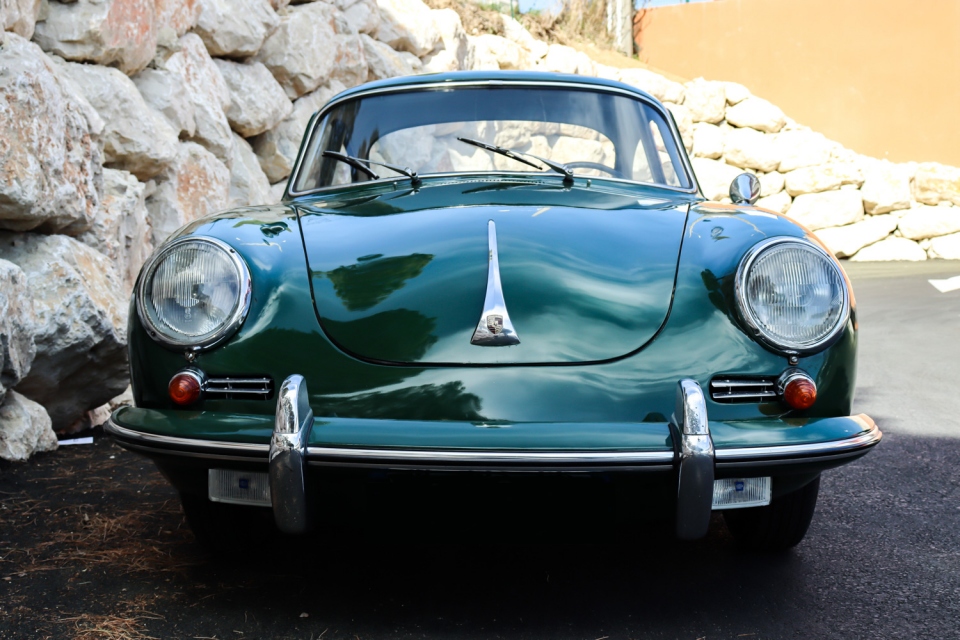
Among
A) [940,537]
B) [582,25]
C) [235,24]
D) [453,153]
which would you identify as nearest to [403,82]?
[453,153]

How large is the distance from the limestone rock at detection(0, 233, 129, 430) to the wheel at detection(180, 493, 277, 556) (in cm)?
141

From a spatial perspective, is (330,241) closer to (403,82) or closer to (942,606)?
(403,82)

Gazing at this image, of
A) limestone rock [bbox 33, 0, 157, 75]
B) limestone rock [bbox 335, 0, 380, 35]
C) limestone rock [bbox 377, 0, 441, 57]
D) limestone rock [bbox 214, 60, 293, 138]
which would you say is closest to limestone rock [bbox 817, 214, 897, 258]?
limestone rock [bbox 377, 0, 441, 57]

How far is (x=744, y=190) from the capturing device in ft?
10.4

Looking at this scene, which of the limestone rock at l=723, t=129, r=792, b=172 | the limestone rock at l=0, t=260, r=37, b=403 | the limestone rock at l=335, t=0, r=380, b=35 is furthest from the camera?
the limestone rock at l=723, t=129, r=792, b=172

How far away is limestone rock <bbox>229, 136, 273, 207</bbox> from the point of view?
6594mm

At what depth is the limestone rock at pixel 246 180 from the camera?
659 centimetres

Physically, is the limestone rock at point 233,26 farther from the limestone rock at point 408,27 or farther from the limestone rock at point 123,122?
the limestone rock at point 408,27

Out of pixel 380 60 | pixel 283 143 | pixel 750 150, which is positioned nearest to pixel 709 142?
pixel 750 150

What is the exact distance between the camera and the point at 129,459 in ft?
11.8

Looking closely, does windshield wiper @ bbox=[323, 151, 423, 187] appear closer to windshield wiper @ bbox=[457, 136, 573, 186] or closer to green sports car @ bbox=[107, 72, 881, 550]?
windshield wiper @ bbox=[457, 136, 573, 186]

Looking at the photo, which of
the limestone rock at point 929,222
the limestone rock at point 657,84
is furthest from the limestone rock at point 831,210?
the limestone rock at point 657,84

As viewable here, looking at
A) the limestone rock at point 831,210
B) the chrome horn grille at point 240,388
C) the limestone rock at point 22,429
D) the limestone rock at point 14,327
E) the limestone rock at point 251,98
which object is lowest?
the limestone rock at point 831,210

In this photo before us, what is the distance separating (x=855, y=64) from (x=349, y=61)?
937cm
